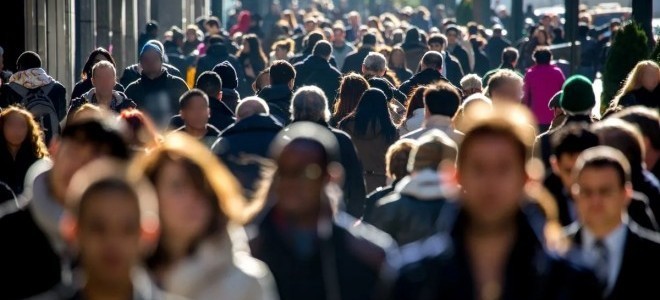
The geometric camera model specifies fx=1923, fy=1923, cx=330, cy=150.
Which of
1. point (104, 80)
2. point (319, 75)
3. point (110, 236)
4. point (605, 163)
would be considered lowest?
point (319, 75)

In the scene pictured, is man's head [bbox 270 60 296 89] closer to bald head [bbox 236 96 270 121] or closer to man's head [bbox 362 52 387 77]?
man's head [bbox 362 52 387 77]

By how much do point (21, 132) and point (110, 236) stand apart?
6848mm

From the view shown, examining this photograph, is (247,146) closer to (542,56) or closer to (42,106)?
(42,106)

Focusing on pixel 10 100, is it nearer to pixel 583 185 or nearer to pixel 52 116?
pixel 52 116

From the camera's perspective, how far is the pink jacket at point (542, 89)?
19234 millimetres

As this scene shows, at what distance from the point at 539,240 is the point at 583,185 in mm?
1574

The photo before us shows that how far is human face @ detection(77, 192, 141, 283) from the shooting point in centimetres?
415

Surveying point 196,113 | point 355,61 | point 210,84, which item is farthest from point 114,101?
point 355,61

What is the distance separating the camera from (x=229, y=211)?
5.24 meters

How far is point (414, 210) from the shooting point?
802cm

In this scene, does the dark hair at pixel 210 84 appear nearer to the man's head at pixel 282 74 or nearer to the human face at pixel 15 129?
the man's head at pixel 282 74

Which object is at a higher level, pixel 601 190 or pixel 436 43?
pixel 601 190

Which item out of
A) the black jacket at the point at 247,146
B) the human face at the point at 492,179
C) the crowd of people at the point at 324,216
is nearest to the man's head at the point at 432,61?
the crowd of people at the point at 324,216

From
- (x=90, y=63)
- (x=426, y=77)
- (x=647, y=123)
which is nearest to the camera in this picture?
(x=647, y=123)
